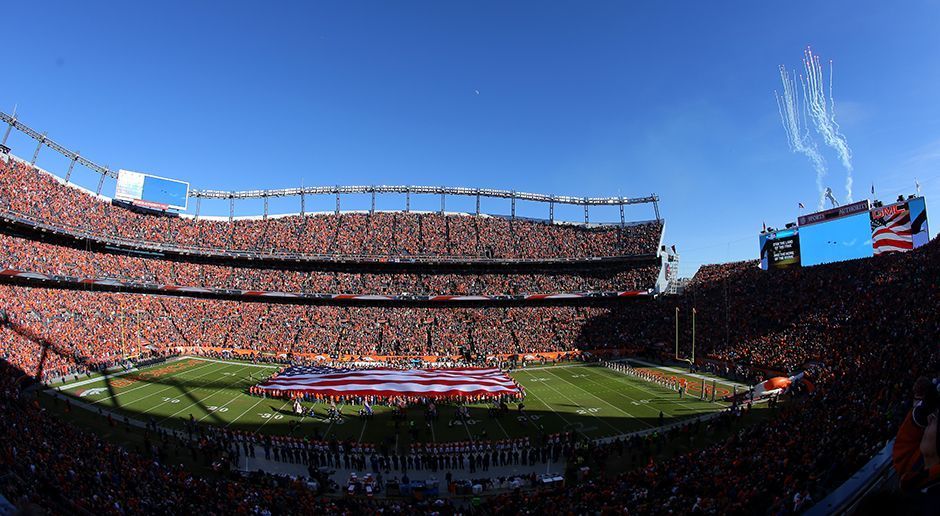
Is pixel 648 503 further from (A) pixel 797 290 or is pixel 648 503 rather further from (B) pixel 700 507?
(A) pixel 797 290

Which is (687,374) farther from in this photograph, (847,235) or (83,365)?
(83,365)

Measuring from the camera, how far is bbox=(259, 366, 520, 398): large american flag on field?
99.1 feet

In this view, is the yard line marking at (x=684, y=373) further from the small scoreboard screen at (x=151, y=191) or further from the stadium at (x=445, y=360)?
the small scoreboard screen at (x=151, y=191)

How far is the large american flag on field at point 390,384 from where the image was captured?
30.2 metres

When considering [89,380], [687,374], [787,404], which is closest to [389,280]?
[89,380]

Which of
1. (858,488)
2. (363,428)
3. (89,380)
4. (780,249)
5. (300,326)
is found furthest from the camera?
(300,326)

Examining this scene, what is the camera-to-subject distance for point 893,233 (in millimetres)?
39781

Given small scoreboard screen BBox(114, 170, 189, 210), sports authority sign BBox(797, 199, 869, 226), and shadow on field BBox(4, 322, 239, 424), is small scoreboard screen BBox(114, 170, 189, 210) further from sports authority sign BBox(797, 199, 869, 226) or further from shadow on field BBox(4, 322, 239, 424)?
sports authority sign BBox(797, 199, 869, 226)

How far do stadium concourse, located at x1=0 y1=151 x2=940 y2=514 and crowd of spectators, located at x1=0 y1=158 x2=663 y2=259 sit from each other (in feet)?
0.99

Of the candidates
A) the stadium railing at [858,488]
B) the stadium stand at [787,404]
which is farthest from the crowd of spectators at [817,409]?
the stadium railing at [858,488]

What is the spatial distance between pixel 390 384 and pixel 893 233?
40646 mm

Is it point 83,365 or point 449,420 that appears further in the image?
point 83,365

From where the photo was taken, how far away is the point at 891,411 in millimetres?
12320

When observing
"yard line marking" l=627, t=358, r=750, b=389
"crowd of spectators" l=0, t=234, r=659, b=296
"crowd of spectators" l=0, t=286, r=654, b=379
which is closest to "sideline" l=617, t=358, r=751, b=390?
"yard line marking" l=627, t=358, r=750, b=389
